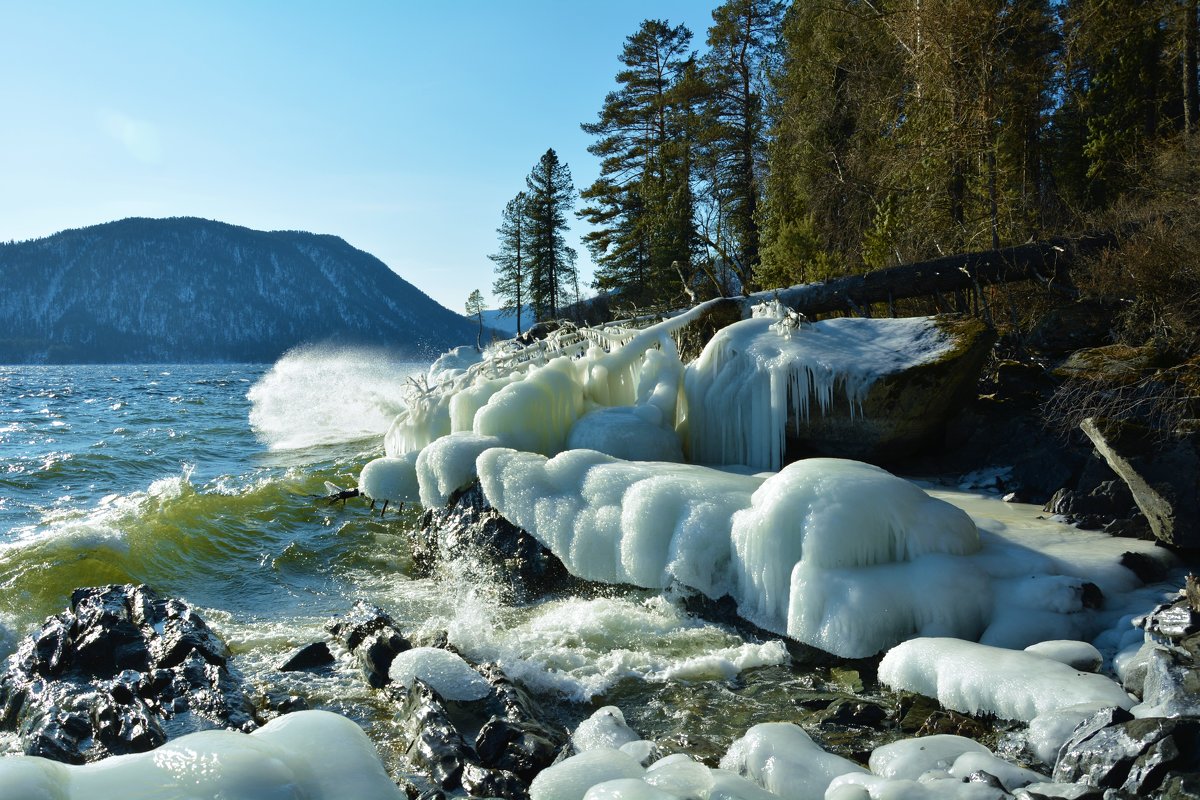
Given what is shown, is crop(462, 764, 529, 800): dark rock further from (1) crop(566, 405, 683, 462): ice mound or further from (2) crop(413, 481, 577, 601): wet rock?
(1) crop(566, 405, 683, 462): ice mound

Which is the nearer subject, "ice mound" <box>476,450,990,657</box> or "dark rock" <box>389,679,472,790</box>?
"dark rock" <box>389,679,472,790</box>

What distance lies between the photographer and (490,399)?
30.5 feet

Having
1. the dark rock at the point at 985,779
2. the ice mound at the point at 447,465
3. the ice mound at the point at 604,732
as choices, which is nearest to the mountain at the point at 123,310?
the ice mound at the point at 447,465

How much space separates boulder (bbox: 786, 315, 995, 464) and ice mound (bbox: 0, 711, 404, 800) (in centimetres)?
613

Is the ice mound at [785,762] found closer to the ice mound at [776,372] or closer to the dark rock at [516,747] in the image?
the dark rock at [516,747]

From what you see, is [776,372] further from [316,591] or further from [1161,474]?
[316,591]

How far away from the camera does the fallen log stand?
35.2 ft

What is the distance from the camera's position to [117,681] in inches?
197

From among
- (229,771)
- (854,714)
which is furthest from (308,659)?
(854,714)

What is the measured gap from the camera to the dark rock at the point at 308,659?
18.8ft

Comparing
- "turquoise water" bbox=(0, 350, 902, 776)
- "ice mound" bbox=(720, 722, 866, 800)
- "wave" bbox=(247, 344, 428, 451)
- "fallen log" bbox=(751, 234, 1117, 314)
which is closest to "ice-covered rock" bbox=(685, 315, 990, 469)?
"fallen log" bbox=(751, 234, 1117, 314)

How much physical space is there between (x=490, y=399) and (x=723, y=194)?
22762 mm

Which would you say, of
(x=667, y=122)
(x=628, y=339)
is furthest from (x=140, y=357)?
(x=628, y=339)

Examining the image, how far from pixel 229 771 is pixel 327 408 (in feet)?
79.3
